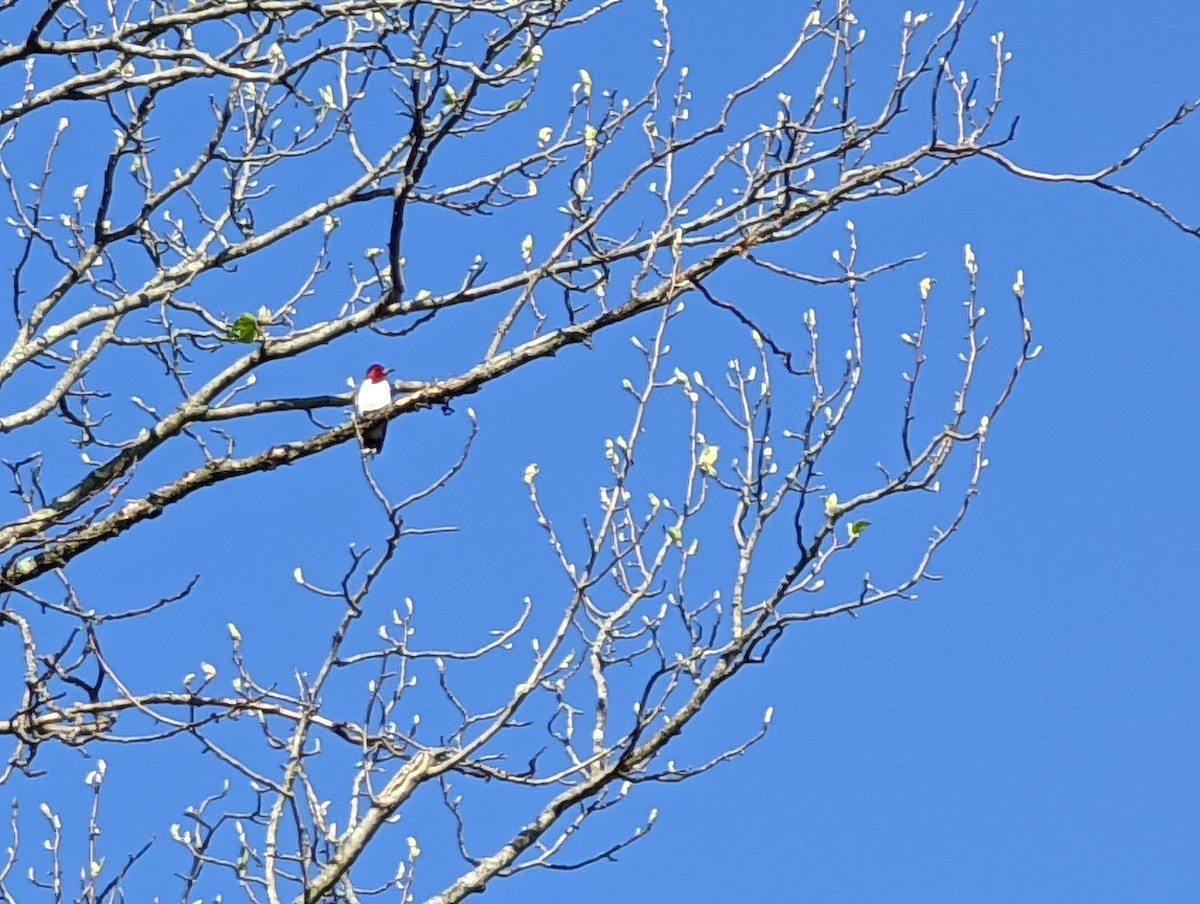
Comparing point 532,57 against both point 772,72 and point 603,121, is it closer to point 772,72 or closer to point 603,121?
point 603,121

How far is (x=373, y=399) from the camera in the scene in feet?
18.7

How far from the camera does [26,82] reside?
5.72m

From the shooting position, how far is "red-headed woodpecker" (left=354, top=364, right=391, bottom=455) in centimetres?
568

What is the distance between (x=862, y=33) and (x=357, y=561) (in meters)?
2.56

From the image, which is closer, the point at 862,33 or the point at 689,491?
the point at 689,491

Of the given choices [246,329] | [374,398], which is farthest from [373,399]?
[246,329]

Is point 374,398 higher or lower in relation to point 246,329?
lower

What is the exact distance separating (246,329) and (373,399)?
0.47 meters

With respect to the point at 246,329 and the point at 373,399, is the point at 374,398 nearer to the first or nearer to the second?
the point at 373,399

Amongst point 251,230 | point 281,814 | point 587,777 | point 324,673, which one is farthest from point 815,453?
point 251,230

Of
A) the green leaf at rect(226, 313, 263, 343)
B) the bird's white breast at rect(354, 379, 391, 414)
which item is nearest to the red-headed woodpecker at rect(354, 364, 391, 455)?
the bird's white breast at rect(354, 379, 391, 414)

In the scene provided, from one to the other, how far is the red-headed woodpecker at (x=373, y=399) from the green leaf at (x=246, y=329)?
0.37 metres

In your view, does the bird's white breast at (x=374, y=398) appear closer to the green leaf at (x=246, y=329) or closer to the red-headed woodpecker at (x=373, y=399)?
the red-headed woodpecker at (x=373, y=399)

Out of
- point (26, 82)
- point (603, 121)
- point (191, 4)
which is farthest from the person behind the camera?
point (603, 121)
